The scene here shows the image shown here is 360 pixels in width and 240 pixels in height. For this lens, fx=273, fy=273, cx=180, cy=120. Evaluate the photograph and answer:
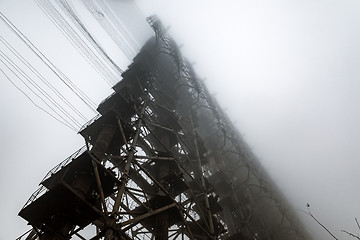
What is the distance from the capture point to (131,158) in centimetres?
908

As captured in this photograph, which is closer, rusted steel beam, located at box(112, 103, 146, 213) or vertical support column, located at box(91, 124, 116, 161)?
rusted steel beam, located at box(112, 103, 146, 213)

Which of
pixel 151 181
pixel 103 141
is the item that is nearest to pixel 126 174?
pixel 103 141

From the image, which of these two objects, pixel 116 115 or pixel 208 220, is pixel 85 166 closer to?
pixel 116 115

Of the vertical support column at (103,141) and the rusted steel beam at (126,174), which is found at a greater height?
the vertical support column at (103,141)

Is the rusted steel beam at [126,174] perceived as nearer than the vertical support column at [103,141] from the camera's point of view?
Yes

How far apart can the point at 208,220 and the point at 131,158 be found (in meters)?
4.31

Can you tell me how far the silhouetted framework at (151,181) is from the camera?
7625 millimetres

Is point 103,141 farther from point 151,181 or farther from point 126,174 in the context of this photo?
point 151,181

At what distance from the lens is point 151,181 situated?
14898 millimetres

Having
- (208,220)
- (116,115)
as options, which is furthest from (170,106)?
(208,220)

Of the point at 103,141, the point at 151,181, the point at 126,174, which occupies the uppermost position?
the point at 103,141

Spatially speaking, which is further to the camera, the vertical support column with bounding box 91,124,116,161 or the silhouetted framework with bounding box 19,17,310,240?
the vertical support column with bounding box 91,124,116,161

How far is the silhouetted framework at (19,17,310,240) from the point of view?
7.62 metres

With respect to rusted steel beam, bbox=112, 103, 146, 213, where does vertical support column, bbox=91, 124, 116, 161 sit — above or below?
above
